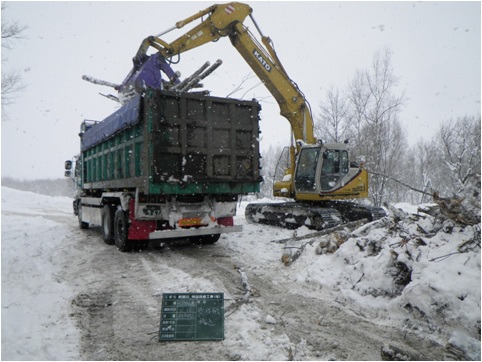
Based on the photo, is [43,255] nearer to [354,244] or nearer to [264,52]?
[354,244]

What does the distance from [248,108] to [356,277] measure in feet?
14.2

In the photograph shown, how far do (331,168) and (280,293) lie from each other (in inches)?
260

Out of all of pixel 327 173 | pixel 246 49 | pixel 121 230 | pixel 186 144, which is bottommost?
pixel 121 230

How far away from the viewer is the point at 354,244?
577 cm

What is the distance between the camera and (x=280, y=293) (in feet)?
16.4

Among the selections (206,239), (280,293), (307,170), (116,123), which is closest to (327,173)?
(307,170)

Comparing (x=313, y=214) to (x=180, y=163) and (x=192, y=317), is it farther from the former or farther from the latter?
(x=192, y=317)

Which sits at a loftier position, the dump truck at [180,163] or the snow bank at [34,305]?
the dump truck at [180,163]

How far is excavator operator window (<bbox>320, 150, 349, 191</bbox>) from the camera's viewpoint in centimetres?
1070

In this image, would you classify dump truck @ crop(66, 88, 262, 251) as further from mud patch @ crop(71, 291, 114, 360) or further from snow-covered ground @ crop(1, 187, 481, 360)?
mud patch @ crop(71, 291, 114, 360)

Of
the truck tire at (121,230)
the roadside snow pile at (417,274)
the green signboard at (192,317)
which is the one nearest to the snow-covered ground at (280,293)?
the roadside snow pile at (417,274)

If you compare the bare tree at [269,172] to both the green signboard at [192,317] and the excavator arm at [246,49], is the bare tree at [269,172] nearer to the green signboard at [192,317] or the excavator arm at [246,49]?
the excavator arm at [246,49]

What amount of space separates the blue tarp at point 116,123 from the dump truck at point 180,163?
2 cm

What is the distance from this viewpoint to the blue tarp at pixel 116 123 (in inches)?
269
